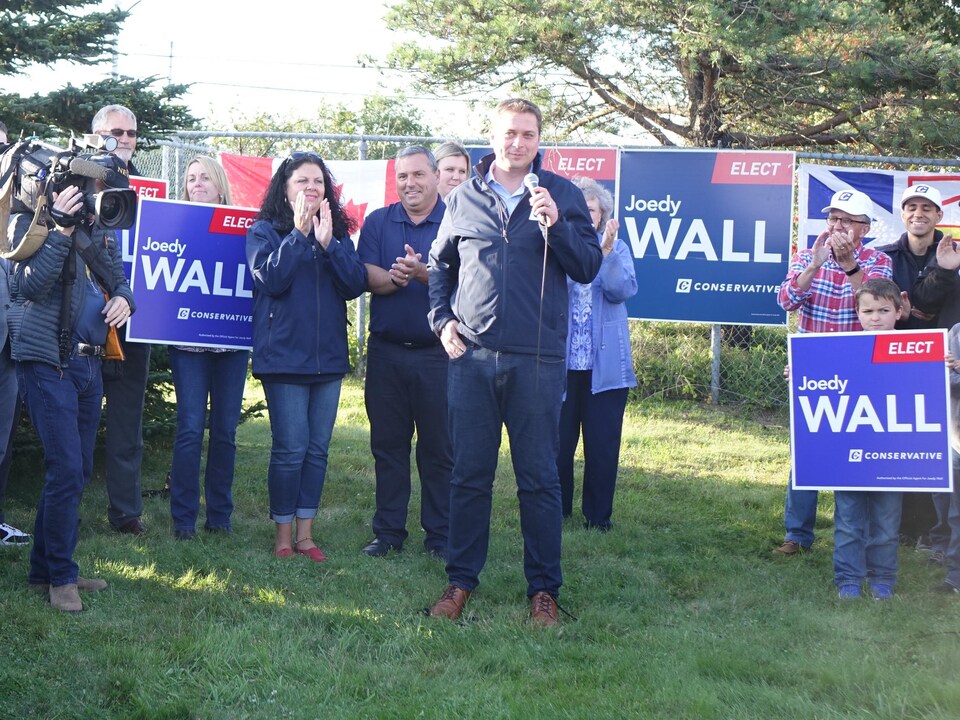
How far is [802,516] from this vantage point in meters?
6.18

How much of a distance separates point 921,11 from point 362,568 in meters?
10.3

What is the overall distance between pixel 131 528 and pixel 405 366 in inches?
74.7

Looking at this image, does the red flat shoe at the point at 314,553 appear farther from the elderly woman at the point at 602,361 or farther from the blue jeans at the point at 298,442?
the elderly woman at the point at 602,361

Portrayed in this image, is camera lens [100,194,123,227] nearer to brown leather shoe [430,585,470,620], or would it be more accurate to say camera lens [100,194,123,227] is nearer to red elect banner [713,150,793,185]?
brown leather shoe [430,585,470,620]

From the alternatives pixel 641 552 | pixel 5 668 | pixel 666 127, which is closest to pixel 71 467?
pixel 5 668

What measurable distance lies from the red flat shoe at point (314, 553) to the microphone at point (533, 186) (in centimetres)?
225

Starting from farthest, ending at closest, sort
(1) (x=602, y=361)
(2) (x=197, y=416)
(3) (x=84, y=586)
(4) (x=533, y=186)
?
(1) (x=602, y=361) < (2) (x=197, y=416) < (3) (x=84, y=586) < (4) (x=533, y=186)

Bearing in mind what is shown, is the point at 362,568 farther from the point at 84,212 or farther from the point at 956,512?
the point at 956,512

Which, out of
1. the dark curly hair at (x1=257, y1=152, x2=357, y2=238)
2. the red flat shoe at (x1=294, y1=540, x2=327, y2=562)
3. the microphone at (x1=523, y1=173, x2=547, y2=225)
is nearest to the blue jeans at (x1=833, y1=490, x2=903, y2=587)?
the microphone at (x1=523, y1=173, x2=547, y2=225)

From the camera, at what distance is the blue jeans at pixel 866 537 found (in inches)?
212

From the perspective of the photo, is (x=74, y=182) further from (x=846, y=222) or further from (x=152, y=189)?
(x=846, y=222)

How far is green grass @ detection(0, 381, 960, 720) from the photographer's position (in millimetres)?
3922

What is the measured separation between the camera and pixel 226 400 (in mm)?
6145

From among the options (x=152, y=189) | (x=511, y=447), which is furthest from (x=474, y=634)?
(x=152, y=189)
